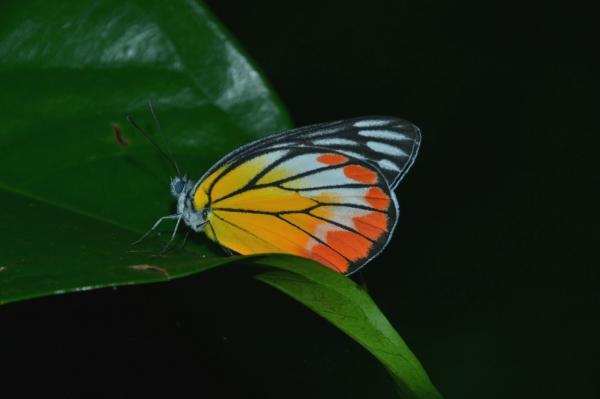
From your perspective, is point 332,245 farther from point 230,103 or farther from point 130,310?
point 130,310

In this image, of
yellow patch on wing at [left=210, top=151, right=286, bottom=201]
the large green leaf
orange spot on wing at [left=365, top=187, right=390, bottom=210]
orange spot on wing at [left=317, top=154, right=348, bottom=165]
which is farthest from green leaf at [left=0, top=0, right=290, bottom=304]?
orange spot on wing at [left=365, top=187, right=390, bottom=210]

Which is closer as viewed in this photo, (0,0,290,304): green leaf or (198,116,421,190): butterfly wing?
(0,0,290,304): green leaf

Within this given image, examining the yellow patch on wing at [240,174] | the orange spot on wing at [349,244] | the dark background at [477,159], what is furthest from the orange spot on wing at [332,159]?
the dark background at [477,159]

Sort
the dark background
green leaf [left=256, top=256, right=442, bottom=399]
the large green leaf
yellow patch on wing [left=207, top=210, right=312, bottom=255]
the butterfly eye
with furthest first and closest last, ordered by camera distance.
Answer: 1. the dark background
2. yellow patch on wing [left=207, top=210, right=312, bottom=255]
3. the butterfly eye
4. the large green leaf
5. green leaf [left=256, top=256, right=442, bottom=399]

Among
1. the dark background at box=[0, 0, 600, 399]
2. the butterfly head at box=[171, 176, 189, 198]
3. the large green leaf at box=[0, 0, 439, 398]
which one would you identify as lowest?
the dark background at box=[0, 0, 600, 399]

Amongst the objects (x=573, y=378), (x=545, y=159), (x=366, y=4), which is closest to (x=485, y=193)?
(x=545, y=159)

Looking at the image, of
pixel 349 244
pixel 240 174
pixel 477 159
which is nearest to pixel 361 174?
pixel 349 244

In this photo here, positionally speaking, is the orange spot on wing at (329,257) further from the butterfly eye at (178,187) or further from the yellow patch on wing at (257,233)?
the butterfly eye at (178,187)

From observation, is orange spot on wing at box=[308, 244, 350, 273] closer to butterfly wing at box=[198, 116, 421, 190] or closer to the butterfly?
the butterfly
